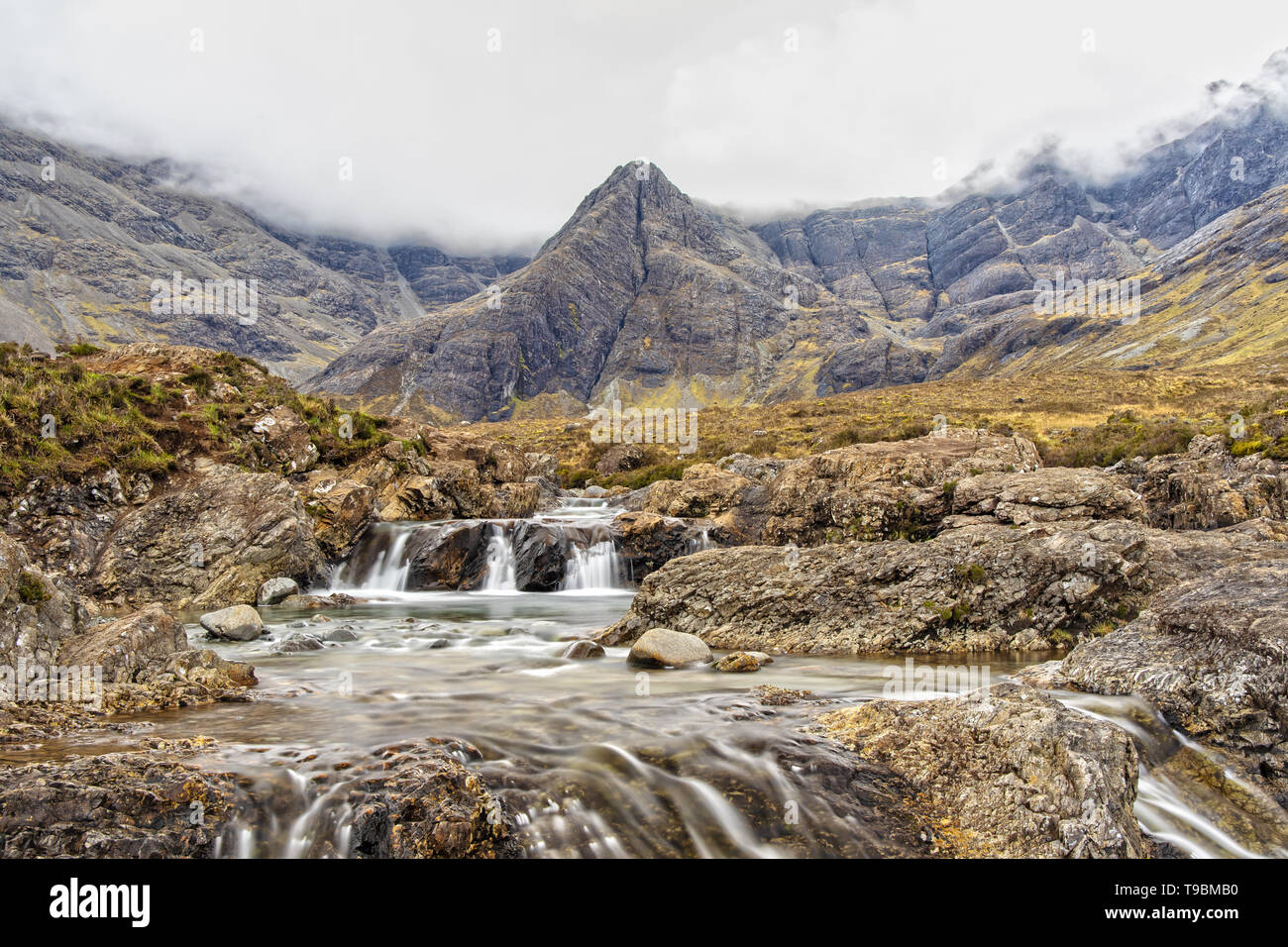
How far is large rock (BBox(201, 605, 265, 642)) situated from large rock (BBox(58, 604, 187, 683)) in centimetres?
437

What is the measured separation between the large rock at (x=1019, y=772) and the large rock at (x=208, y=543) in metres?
18.9

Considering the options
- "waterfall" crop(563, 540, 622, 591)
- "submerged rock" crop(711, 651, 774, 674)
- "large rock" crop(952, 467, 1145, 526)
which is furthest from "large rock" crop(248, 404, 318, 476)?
"large rock" crop(952, 467, 1145, 526)

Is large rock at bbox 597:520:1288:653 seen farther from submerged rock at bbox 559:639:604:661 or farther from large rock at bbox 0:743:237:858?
large rock at bbox 0:743:237:858

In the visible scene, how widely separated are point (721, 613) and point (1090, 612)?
22.4 ft

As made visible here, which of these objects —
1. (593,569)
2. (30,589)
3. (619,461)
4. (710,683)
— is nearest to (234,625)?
(30,589)

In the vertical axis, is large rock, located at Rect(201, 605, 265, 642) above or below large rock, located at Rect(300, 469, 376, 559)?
below

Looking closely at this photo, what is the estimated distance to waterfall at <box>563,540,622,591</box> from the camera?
82.8ft

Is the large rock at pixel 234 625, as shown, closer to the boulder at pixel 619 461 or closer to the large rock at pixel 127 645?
the large rock at pixel 127 645

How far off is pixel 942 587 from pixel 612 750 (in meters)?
8.04

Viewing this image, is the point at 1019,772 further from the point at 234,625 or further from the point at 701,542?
the point at 701,542

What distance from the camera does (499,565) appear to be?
2584cm
